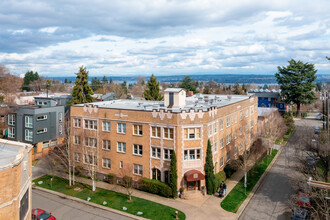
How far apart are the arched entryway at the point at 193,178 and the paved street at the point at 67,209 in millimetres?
8600

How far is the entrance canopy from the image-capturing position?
31.0 m

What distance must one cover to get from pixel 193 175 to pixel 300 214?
11.7 m

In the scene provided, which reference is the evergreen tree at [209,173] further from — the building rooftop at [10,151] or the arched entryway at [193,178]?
the building rooftop at [10,151]

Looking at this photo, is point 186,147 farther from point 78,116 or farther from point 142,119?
point 78,116

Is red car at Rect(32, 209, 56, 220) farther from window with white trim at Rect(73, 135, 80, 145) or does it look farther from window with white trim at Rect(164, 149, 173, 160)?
window with white trim at Rect(73, 135, 80, 145)

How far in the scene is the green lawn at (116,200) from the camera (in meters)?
27.4

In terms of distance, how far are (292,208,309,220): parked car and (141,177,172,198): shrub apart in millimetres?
13248

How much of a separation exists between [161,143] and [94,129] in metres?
11.4

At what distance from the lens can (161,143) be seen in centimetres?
3241

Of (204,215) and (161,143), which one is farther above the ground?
(161,143)

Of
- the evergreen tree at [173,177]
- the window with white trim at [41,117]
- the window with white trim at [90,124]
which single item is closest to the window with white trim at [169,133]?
the evergreen tree at [173,177]

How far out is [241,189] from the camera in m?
33.7

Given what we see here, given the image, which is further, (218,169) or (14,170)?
(218,169)

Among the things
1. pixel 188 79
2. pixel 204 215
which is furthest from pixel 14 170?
pixel 188 79
